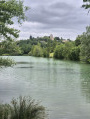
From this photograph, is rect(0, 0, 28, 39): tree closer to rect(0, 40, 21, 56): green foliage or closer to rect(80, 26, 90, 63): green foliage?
rect(0, 40, 21, 56): green foliage

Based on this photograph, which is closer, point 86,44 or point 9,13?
point 9,13

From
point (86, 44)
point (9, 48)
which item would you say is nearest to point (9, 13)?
point (9, 48)

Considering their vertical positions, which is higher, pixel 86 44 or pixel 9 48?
pixel 86 44

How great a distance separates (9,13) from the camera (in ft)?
45.9

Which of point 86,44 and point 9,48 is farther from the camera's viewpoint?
point 86,44

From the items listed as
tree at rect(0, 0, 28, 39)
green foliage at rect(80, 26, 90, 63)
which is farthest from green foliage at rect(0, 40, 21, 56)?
green foliage at rect(80, 26, 90, 63)

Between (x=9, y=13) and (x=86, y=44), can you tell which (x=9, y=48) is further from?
(x=86, y=44)

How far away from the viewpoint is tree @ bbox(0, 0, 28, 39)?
1366 centimetres

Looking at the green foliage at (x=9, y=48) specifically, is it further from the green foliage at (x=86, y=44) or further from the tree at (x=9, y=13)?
the green foliage at (x=86, y=44)

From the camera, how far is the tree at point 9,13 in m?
13.7

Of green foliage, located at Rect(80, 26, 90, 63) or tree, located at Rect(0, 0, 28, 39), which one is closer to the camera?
tree, located at Rect(0, 0, 28, 39)

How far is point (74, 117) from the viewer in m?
12.7

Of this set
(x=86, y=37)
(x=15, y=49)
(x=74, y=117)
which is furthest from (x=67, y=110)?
(x=86, y=37)

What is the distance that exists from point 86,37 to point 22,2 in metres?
59.4
